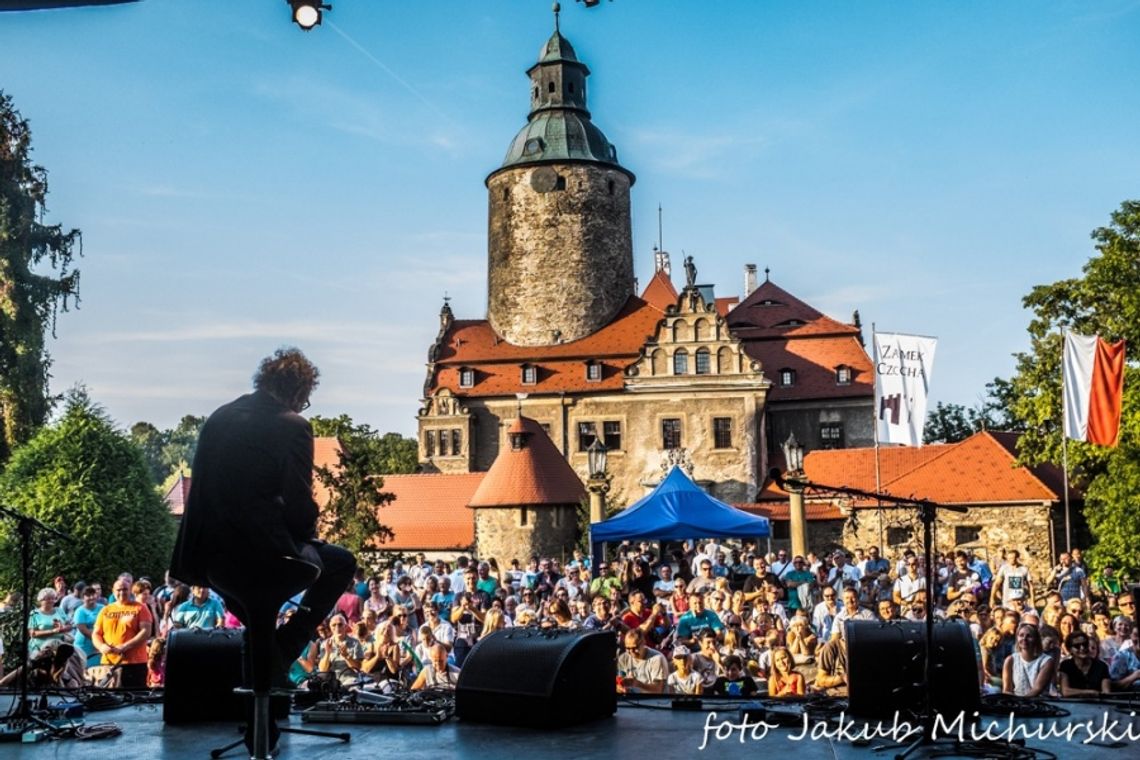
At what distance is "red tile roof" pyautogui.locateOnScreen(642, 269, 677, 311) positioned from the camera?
62.8 meters

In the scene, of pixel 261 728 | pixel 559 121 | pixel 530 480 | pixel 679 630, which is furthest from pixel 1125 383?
pixel 559 121

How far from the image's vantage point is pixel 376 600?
564 inches

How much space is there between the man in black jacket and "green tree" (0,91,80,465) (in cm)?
3006

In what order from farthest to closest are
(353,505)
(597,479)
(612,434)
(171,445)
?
1. (171,445)
2. (612,434)
3. (353,505)
4. (597,479)

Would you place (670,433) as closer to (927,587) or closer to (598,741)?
(598,741)

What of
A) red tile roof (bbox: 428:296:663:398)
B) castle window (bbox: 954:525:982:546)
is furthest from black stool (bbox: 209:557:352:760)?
red tile roof (bbox: 428:296:663:398)

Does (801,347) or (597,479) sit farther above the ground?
(801,347)

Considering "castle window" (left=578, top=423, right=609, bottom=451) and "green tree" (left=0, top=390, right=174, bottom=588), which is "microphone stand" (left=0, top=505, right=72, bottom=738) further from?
"castle window" (left=578, top=423, right=609, bottom=451)

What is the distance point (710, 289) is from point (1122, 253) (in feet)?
93.3

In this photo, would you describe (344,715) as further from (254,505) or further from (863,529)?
(863,529)

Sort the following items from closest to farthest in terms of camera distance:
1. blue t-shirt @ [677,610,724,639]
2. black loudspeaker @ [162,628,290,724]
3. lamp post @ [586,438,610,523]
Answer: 1. black loudspeaker @ [162,628,290,724]
2. blue t-shirt @ [677,610,724,639]
3. lamp post @ [586,438,610,523]

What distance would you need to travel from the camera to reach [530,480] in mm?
38969

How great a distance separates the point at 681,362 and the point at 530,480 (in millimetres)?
12950

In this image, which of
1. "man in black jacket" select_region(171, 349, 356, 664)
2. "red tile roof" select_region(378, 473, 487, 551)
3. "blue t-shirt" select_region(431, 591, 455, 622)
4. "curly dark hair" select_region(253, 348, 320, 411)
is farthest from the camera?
"red tile roof" select_region(378, 473, 487, 551)
